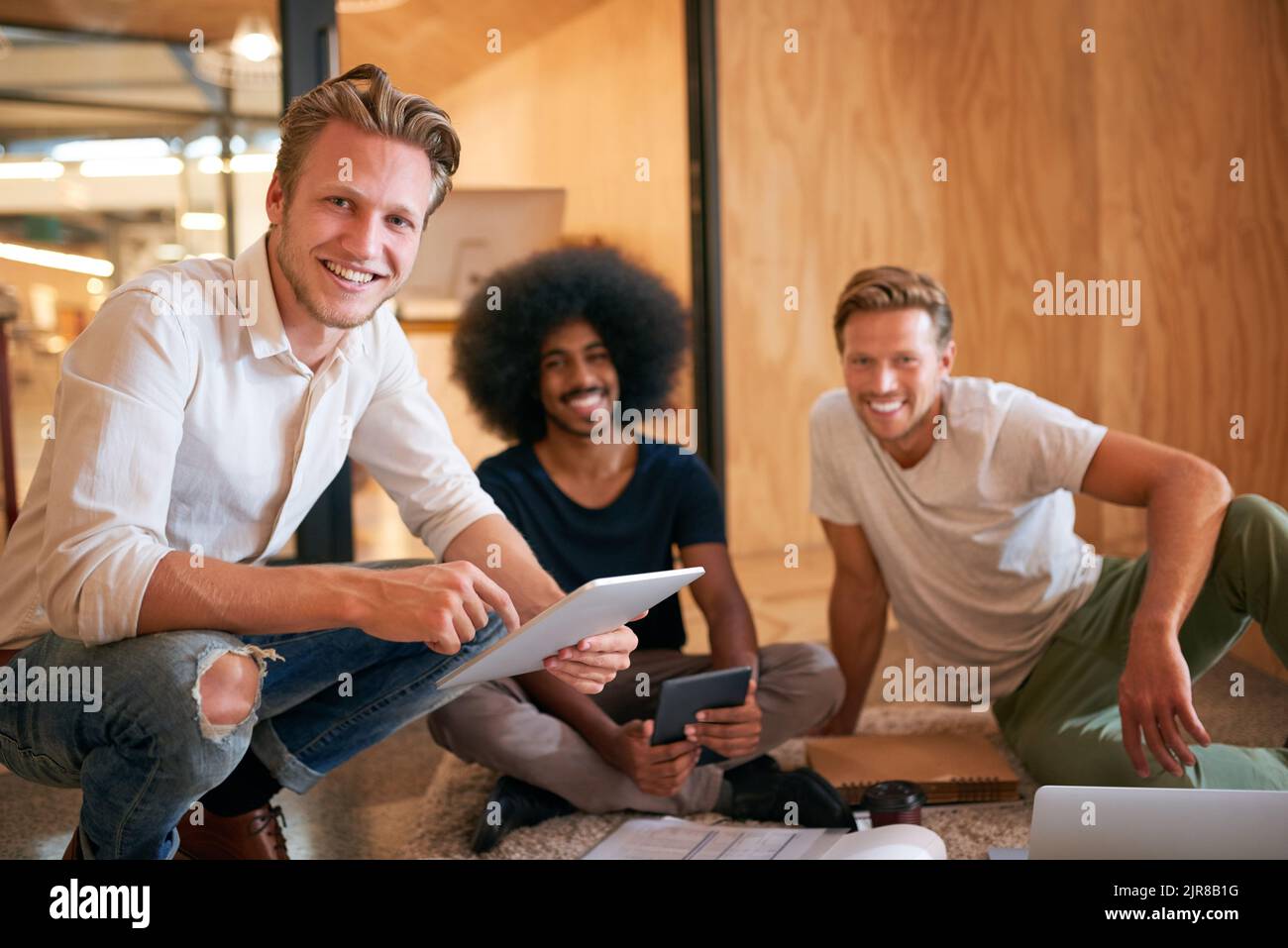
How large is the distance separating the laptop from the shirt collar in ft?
3.43

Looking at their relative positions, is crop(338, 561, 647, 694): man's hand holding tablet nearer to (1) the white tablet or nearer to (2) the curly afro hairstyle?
(1) the white tablet

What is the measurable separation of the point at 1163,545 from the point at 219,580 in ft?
4.29

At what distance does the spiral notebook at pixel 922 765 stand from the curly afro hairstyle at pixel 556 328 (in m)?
0.81

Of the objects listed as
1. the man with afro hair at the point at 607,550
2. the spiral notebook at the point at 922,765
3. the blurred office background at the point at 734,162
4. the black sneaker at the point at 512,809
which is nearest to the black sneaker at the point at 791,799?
the man with afro hair at the point at 607,550

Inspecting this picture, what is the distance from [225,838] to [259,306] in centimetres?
71

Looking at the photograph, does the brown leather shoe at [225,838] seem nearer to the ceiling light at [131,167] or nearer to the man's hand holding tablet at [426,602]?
the man's hand holding tablet at [426,602]

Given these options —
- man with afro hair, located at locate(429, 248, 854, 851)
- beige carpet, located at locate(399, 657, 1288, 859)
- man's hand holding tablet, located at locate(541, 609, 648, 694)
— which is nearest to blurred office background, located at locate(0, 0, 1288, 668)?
man with afro hair, located at locate(429, 248, 854, 851)

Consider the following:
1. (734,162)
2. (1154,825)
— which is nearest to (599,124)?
(734,162)

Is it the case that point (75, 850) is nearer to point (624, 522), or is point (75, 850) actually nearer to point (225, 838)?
point (225, 838)

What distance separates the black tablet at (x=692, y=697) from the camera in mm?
1638

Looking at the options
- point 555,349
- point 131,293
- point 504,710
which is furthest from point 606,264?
point 131,293

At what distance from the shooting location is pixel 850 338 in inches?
79.5

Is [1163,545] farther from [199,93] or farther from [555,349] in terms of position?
[199,93]

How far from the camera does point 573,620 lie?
125 cm
